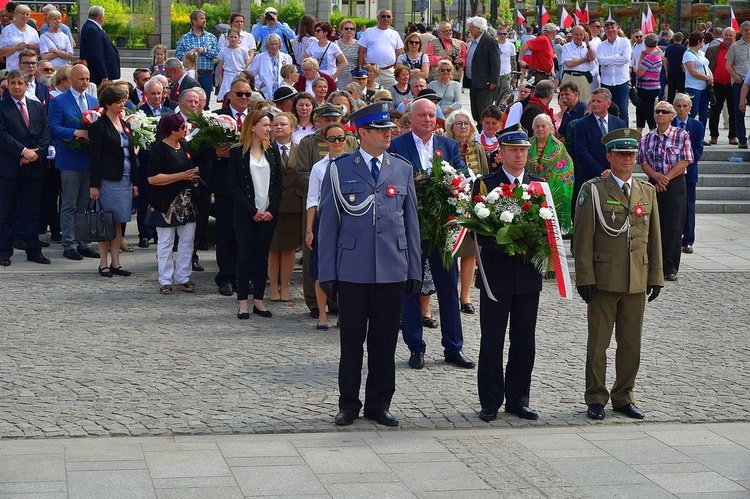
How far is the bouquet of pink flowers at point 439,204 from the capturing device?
9.69 m

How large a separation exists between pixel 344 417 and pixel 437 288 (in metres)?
2.09

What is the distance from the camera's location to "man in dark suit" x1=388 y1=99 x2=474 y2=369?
10.0 m

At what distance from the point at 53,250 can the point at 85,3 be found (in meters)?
40.9

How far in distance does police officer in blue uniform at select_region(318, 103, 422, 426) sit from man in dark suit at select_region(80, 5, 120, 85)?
36.7 ft

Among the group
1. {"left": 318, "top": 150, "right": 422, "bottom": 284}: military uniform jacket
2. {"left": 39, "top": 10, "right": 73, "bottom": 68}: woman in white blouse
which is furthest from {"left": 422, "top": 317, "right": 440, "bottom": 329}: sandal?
{"left": 39, "top": 10, "right": 73, "bottom": 68}: woman in white blouse

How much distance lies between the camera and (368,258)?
27.4 ft

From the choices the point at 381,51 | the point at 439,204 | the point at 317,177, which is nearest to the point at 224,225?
the point at 317,177

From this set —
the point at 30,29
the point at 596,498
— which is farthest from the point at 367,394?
the point at 30,29

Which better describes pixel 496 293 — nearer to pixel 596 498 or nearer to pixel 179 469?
pixel 596 498

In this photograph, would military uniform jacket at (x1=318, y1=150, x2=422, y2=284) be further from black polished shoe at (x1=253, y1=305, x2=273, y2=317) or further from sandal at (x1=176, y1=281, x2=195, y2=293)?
sandal at (x1=176, y1=281, x2=195, y2=293)

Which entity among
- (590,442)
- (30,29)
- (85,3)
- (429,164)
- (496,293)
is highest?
(85,3)

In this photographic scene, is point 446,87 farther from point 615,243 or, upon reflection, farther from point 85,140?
point 615,243

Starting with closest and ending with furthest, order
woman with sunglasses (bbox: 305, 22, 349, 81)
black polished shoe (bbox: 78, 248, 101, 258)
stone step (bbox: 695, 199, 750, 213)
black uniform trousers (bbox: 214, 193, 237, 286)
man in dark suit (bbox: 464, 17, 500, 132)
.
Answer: black uniform trousers (bbox: 214, 193, 237, 286) → black polished shoe (bbox: 78, 248, 101, 258) → stone step (bbox: 695, 199, 750, 213) → man in dark suit (bbox: 464, 17, 500, 132) → woman with sunglasses (bbox: 305, 22, 349, 81)

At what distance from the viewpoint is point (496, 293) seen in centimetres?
868
